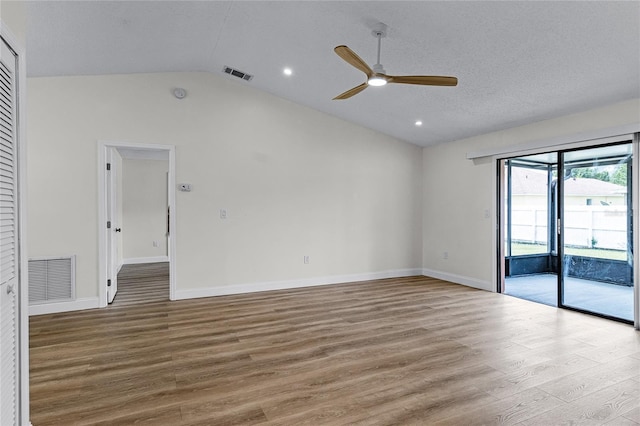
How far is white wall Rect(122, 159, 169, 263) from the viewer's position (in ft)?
25.5

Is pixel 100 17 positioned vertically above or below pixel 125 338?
above

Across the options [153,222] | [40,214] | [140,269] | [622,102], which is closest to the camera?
[622,102]

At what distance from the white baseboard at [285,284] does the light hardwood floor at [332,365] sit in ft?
1.84

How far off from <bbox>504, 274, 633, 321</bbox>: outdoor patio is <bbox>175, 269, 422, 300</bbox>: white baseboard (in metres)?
1.84

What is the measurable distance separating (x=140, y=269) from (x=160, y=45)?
15.7ft

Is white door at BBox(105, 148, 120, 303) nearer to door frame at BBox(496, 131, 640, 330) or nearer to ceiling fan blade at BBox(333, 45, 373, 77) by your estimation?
ceiling fan blade at BBox(333, 45, 373, 77)

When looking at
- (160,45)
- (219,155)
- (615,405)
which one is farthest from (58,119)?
(615,405)

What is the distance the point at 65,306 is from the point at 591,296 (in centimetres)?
662

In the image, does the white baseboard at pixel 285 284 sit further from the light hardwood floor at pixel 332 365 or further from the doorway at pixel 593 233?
the doorway at pixel 593 233

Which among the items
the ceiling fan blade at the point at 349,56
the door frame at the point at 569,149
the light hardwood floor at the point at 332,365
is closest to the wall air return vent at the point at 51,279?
the light hardwood floor at the point at 332,365

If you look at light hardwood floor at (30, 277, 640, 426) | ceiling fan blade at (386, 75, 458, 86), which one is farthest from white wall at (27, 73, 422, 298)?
ceiling fan blade at (386, 75, 458, 86)

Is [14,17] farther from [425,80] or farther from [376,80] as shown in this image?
[425,80]

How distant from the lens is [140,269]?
6.96 metres

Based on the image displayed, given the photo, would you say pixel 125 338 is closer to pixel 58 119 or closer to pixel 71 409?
pixel 71 409
